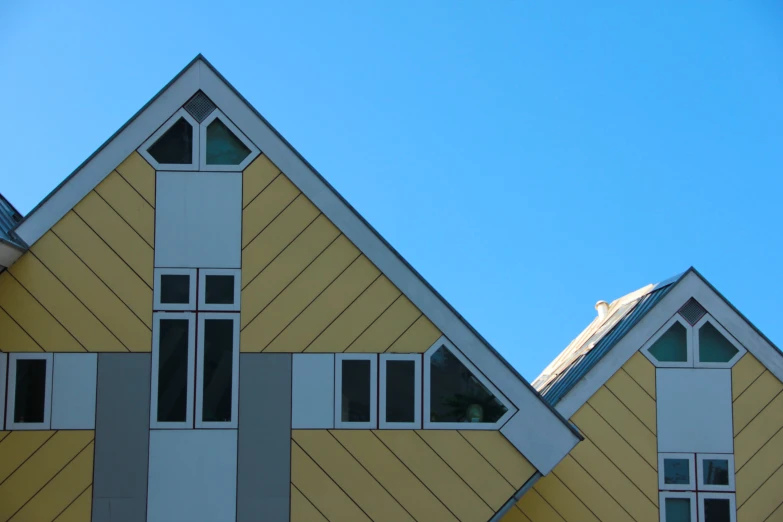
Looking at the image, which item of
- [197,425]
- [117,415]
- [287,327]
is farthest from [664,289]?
[117,415]

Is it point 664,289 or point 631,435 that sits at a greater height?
point 664,289

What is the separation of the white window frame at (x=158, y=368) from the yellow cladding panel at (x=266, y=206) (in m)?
→ 1.34

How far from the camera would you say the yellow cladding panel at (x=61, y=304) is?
12.0 metres

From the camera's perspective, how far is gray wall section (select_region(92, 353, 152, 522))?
11625mm

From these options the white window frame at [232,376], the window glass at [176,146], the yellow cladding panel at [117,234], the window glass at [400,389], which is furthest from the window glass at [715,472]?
the window glass at [176,146]

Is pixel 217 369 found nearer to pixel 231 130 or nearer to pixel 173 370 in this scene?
pixel 173 370

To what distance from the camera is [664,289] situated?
1458 cm

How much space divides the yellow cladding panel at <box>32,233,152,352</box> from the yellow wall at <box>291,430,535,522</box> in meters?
2.63

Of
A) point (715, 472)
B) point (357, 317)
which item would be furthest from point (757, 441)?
point (357, 317)

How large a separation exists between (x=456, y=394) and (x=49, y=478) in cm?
559

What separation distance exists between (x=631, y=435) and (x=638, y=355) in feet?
4.25

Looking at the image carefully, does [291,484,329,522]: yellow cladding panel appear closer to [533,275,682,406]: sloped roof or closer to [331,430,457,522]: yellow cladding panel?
[331,430,457,522]: yellow cladding panel

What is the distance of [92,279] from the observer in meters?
12.1

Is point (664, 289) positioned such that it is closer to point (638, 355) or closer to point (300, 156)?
point (638, 355)
